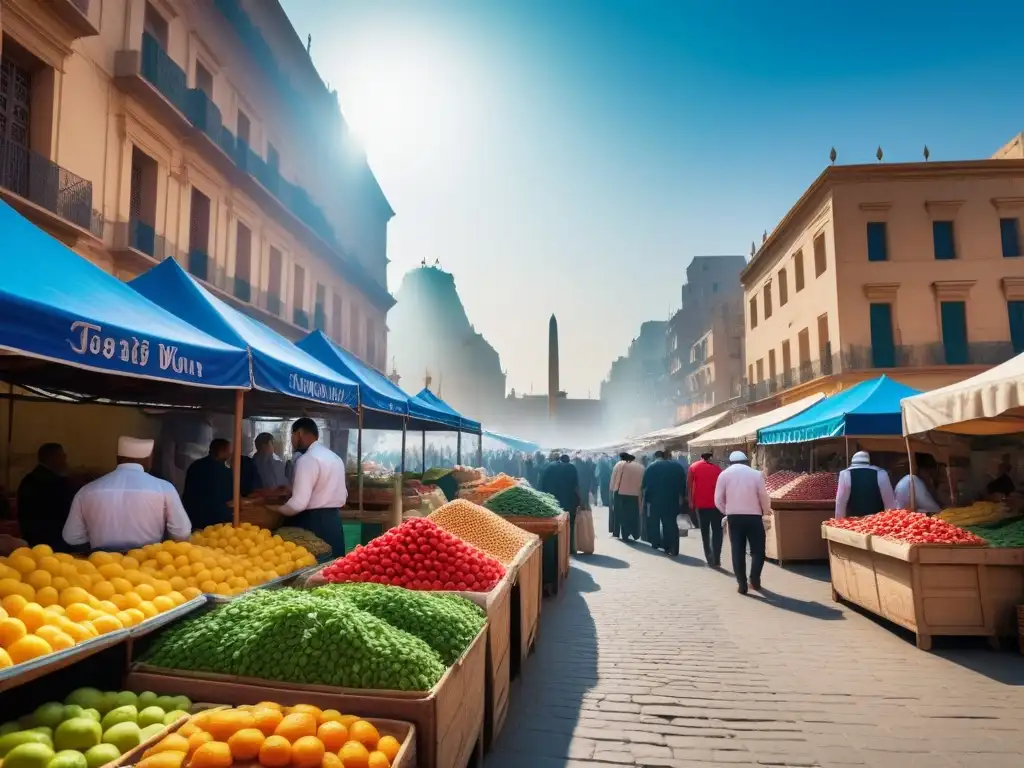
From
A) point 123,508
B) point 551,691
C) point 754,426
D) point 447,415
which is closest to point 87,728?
point 123,508

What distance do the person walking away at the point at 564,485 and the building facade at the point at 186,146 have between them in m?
9.46

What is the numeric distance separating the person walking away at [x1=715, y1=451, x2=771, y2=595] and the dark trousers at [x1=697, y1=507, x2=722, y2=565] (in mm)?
2263

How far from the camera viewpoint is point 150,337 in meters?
4.00

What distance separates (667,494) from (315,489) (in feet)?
25.0

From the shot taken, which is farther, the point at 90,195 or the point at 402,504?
the point at 90,195

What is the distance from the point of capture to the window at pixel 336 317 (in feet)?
90.4

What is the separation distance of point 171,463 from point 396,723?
39.9 feet

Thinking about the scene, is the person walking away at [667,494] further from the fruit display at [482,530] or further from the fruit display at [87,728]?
the fruit display at [87,728]

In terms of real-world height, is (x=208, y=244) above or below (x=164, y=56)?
below

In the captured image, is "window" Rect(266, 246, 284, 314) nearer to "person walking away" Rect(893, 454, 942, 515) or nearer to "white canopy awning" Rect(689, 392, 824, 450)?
"white canopy awning" Rect(689, 392, 824, 450)

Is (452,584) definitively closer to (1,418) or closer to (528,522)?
(528,522)

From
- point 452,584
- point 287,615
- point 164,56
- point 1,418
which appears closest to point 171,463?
point 1,418

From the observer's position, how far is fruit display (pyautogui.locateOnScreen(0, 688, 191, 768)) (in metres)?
2.04

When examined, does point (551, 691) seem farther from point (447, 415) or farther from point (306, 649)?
point (447, 415)
